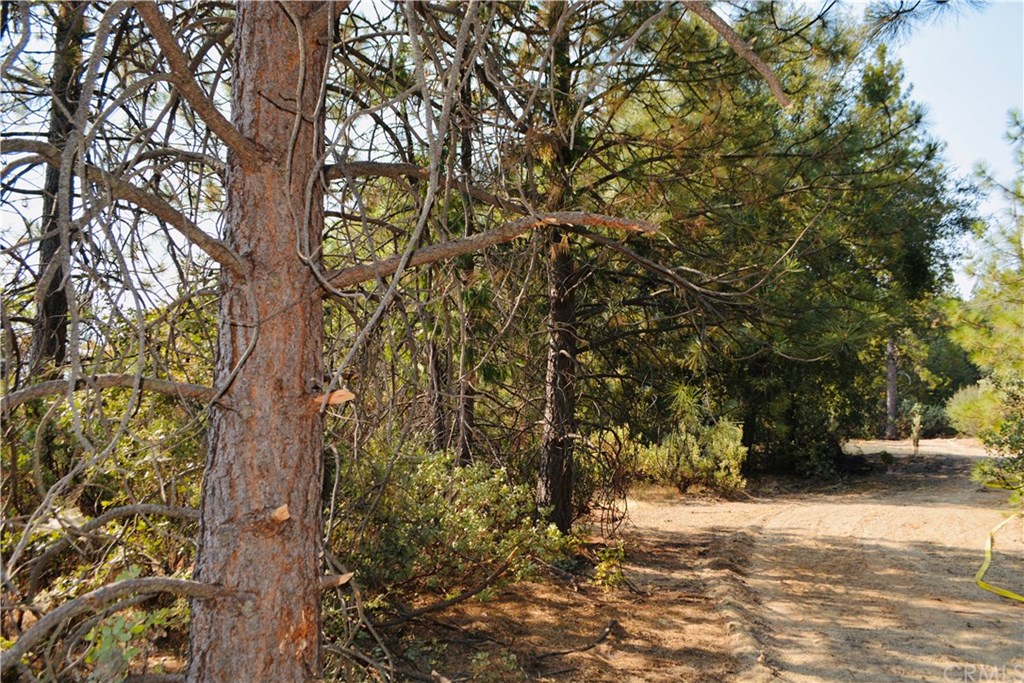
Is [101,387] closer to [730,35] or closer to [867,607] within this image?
[730,35]

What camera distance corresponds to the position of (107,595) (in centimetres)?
198

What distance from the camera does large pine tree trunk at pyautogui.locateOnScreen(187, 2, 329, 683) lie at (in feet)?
7.08

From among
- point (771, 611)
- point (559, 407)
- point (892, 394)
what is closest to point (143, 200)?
point (559, 407)

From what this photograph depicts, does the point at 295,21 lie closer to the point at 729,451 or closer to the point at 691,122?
the point at 691,122

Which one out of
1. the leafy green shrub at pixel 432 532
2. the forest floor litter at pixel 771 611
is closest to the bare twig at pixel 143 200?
the leafy green shrub at pixel 432 532

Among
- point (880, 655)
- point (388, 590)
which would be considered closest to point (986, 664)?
point (880, 655)

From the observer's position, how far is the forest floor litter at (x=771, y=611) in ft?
15.4

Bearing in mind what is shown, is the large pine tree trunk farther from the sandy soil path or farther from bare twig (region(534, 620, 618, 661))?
the sandy soil path

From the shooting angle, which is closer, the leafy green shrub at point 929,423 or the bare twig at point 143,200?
the bare twig at point 143,200

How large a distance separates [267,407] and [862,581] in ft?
21.3

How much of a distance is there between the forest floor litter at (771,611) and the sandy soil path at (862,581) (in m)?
0.02

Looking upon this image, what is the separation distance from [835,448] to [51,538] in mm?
14432

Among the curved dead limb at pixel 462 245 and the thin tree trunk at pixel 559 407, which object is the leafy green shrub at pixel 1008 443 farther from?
the curved dead limb at pixel 462 245

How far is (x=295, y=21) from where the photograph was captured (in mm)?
2068
